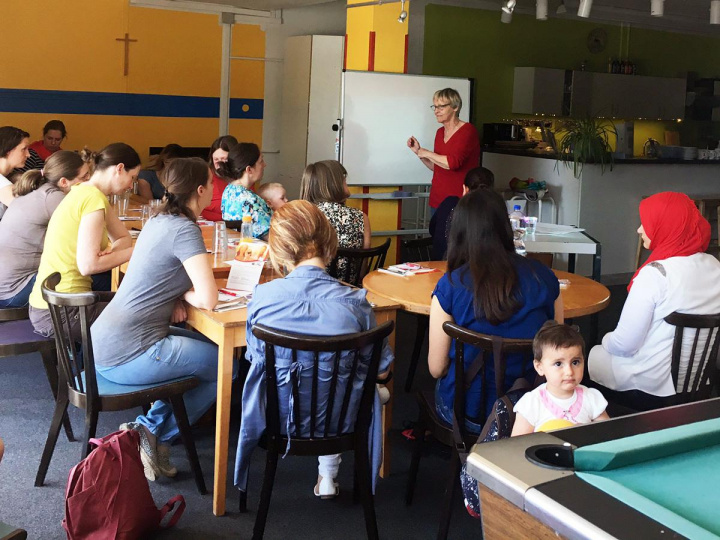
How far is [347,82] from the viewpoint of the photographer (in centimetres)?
693

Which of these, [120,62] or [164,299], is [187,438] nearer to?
[164,299]

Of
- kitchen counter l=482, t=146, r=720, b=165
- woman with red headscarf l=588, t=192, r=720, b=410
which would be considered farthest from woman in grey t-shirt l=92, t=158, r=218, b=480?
kitchen counter l=482, t=146, r=720, b=165

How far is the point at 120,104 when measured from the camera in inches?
337

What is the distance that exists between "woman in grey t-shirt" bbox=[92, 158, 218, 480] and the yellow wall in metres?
5.56

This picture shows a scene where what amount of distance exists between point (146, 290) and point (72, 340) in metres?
0.32

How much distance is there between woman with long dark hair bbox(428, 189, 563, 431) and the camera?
2.73 meters

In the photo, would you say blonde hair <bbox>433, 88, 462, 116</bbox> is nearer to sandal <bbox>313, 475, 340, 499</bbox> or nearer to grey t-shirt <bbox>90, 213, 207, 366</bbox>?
grey t-shirt <bbox>90, 213, 207, 366</bbox>

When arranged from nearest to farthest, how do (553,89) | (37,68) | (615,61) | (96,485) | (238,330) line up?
1. (96,485)
2. (238,330)
3. (37,68)
4. (553,89)
5. (615,61)

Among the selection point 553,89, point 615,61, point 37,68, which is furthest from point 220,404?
point 615,61

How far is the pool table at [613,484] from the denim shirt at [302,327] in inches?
44.9

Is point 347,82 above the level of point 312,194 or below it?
above

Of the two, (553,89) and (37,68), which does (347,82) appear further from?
(553,89)

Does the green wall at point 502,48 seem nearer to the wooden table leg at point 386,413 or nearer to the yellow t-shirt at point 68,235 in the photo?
the yellow t-shirt at point 68,235

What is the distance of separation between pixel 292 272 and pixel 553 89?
8.57 m
